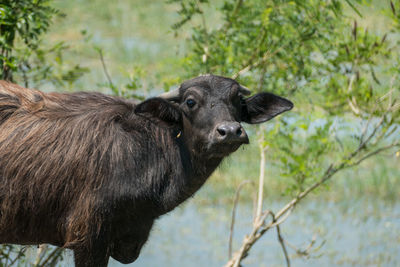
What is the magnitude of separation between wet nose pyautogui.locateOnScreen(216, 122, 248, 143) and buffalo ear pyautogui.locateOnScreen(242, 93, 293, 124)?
826 millimetres

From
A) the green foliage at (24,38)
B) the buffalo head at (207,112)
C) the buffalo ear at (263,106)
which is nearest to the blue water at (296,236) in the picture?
the green foliage at (24,38)

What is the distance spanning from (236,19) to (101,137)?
2.93 meters

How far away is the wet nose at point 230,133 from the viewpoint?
540 centimetres

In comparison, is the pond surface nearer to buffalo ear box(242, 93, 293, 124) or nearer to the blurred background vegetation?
the blurred background vegetation

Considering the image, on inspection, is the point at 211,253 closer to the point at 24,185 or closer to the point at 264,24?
the point at 264,24

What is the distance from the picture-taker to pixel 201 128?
224 inches

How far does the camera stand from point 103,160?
5676 mm

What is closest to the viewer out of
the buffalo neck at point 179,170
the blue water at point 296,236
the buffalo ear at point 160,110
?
the buffalo ear at point 160,110

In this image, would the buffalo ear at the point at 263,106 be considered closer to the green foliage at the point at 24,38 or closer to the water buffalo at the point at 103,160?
the water buffalo at the point at 103,160

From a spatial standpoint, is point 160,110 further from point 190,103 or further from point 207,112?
point 207,112

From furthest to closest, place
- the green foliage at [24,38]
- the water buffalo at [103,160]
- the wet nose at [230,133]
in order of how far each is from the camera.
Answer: the green foliage at [24,38] → the water buffalo at [103,160] → the wet nose at [230,133]

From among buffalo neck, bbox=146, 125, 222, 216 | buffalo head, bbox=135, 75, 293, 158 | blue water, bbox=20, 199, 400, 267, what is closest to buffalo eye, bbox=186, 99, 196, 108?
buffalo head, bbox=135, 75, 293, 158

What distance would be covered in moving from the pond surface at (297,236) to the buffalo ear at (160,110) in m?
4.50

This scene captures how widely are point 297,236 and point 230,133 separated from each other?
6191mm
